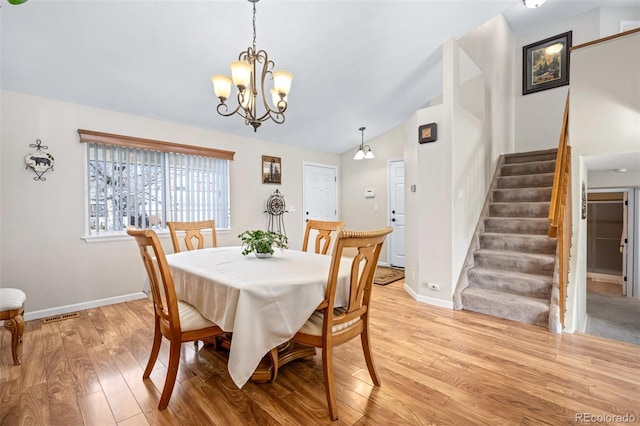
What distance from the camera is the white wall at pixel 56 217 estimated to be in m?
2.77

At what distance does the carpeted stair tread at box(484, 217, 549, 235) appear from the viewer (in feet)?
11.5

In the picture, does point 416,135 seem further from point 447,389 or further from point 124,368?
point 124,368

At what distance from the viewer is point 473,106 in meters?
4.24

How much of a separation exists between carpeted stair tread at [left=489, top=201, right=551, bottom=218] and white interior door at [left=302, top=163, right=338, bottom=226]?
2.92m

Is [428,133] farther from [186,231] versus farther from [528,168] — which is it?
[186,231]

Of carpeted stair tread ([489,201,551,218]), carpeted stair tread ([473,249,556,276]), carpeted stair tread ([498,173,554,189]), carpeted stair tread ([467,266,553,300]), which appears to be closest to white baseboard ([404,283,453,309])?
carpeted stair tread ([467,266,553,300])

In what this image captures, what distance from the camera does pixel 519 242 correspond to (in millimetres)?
3484

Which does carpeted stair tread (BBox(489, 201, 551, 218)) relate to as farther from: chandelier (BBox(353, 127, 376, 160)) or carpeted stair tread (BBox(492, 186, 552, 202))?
chandelier (BBox(353, 127, 376, 160))

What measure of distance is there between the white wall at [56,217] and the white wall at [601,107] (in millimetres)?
Answer: 4621

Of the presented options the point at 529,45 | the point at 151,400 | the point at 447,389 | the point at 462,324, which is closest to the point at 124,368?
the point at 151,400

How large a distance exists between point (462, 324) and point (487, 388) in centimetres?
105

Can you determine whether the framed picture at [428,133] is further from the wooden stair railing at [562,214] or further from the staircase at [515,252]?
the staircase at [515,252]

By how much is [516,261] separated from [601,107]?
1733 millimetres

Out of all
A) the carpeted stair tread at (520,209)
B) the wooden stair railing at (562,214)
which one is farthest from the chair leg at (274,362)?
the carpeted stair tread at (520,209)
